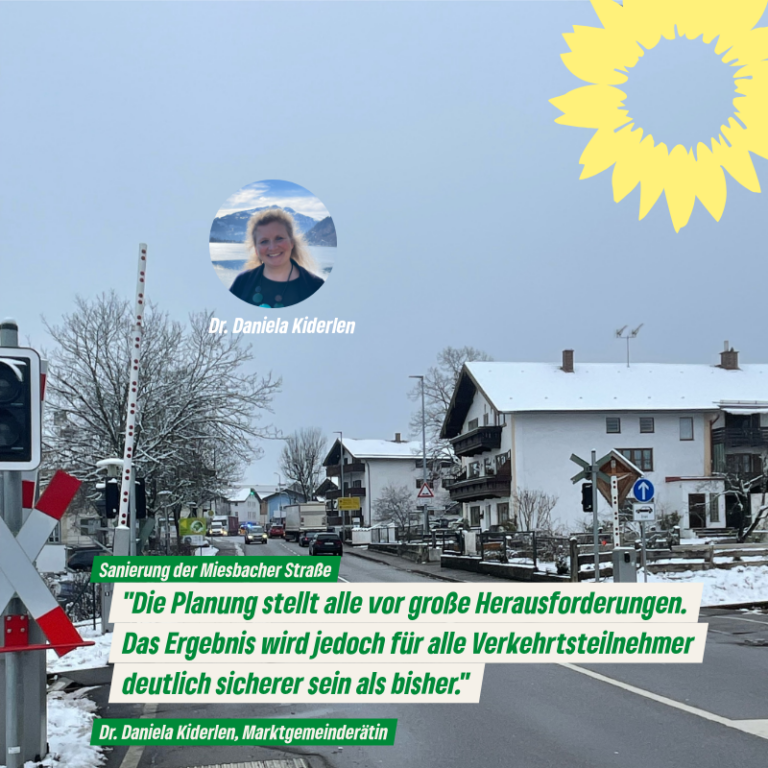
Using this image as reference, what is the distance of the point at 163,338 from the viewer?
3061cm

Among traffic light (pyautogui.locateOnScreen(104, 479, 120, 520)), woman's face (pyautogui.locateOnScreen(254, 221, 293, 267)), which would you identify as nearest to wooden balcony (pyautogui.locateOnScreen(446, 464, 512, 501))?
traffic light (pyautogui.locateOnScreen(104, 479, 120, 520))

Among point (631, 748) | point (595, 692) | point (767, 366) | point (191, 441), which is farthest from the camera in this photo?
point (767, 366)

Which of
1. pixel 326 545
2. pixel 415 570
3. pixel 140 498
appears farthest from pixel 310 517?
pixel 140 498

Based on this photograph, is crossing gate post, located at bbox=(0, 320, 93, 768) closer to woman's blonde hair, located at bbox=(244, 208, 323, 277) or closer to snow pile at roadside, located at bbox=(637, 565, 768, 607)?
woman's blonde hair, located at bbox=(244, 208, 323, 277)

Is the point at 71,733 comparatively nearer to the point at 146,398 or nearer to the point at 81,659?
the point at 81,659

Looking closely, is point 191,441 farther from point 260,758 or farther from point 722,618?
point 260,758

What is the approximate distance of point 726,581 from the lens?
23938 mm

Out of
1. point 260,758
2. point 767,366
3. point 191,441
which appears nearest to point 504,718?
point 260,758

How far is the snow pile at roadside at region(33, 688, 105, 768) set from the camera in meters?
7.54

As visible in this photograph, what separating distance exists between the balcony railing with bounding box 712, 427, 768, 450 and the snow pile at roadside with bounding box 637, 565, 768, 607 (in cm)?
3015

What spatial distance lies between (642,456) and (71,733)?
48.6 metres

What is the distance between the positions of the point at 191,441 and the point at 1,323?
24272 mm

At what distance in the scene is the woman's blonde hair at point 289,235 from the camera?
14117mm

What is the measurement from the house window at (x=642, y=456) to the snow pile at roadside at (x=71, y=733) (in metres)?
46.3
